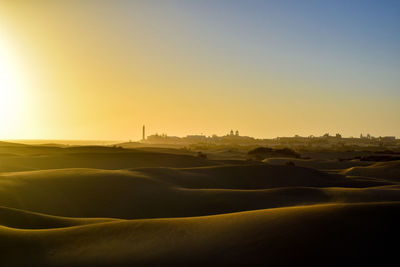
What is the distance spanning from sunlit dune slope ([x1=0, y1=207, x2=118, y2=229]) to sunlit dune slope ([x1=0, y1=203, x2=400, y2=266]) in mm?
1170

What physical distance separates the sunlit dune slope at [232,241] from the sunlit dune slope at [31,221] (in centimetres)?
117

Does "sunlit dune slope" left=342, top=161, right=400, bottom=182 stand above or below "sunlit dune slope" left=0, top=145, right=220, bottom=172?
below

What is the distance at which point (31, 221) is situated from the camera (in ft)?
27.1

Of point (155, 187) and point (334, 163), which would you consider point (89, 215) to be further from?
point (334, 163)

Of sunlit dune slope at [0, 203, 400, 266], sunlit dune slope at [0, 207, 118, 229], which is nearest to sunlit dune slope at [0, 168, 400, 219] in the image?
sunlit dune slope at [0, 207, 118, 229]

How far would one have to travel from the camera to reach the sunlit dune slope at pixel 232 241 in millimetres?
5312

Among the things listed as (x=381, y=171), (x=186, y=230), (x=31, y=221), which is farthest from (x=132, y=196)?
(x=381, y=171)

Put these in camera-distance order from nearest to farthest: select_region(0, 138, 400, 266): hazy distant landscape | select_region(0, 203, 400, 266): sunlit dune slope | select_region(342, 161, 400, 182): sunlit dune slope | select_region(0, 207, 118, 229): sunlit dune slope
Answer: select_region(0, 203, 400, 266): sunlit dune slope → select_region(0, 138, 400, 266): hazy distant landscape → select_region(0, 207, 118, 229): sunlit dune slope → select_region(342, 161, 400, 182): sunlit dune slope

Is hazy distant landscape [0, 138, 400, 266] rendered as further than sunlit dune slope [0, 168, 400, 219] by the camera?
No

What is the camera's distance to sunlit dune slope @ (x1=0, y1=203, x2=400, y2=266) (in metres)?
5.31

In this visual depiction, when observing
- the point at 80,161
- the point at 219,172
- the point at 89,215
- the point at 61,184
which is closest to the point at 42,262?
the point at 89,215

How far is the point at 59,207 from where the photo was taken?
11688mm

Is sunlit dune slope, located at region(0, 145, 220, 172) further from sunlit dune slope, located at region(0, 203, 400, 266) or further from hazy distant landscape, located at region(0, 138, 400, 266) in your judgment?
sunlit dune slope, located at region(0, 203, 400, 266)

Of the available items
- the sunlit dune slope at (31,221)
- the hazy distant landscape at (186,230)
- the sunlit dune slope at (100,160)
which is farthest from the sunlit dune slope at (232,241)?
the sunlit dune slope at (100,160)
